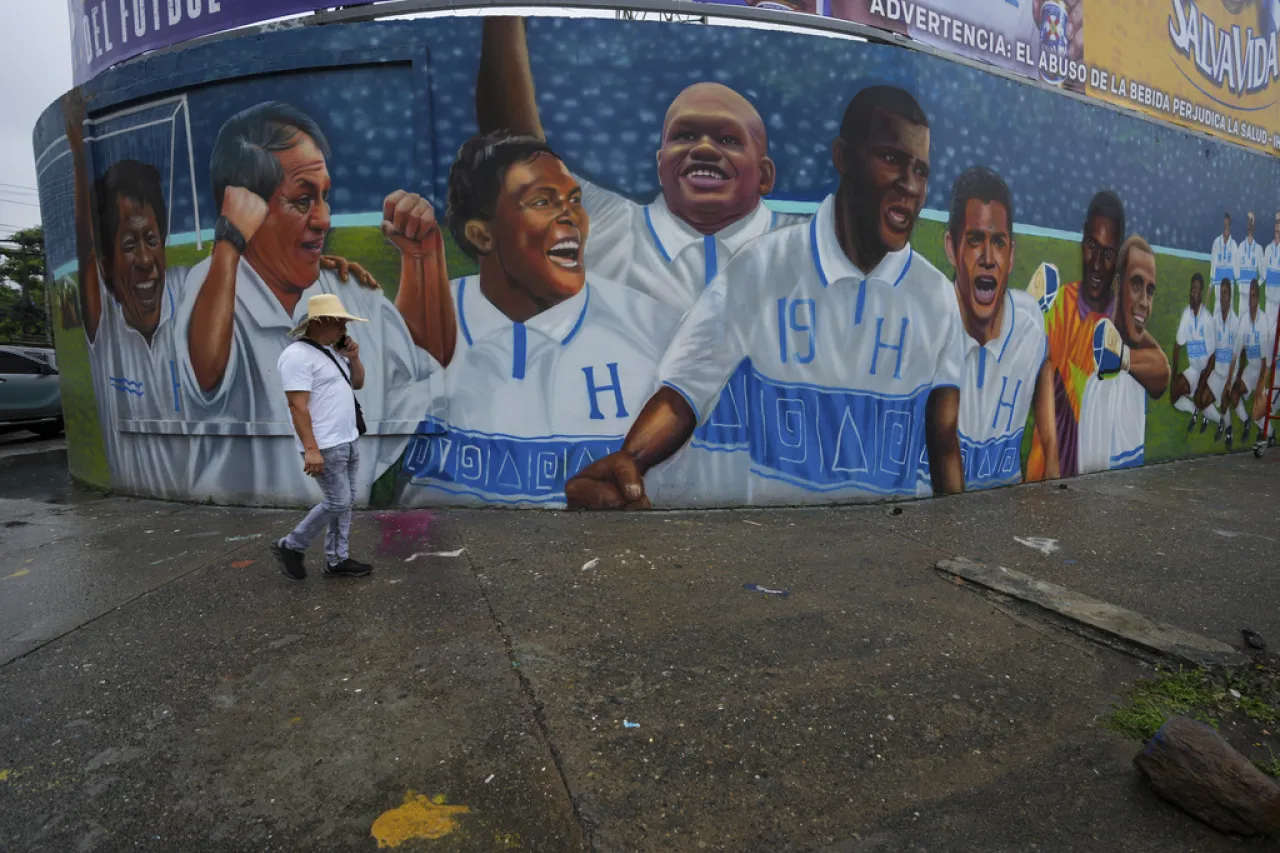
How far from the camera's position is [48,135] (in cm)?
691

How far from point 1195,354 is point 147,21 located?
12.1m

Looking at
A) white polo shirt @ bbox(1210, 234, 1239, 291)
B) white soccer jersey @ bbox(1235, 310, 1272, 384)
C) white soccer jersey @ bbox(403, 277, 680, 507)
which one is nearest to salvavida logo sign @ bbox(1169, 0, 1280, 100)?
white polo shirt @ bbox(1210, 234, 1239, 291)

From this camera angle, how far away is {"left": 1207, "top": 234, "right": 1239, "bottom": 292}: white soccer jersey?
9.05m

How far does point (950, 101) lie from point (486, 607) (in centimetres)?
579

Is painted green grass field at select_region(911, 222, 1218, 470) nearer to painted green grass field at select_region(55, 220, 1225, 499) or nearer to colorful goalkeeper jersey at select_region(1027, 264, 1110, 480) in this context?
painted green grass field at select_region(55, 220, 1225, 499)

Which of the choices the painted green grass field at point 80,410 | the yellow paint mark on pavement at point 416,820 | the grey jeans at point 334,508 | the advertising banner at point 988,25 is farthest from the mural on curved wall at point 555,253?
the yellow paint mark on pavement at point 416,820

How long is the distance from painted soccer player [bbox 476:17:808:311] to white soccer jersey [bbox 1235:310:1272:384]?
27.6ft

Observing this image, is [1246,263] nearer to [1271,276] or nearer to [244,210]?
[1271,276]

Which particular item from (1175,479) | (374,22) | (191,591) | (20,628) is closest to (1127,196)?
(1175,479)

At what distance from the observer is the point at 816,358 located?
19.0ft

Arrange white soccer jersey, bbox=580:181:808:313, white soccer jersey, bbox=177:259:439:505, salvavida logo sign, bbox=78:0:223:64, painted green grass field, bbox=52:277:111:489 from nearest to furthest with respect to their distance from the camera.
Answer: white soccer jersey, bbox=580:181:808:313 → white soccer jersey, bbox=177:259:439:505 → salvavida logo sign, bbox=78:0:223:64 → painted green grass field, bbox=52:277:111:489

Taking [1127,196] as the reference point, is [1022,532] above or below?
below

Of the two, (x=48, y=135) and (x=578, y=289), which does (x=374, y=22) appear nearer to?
(x=578, y=289)

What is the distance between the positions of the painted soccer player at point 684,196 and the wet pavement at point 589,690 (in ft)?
6.80
